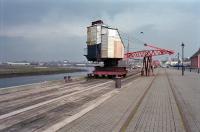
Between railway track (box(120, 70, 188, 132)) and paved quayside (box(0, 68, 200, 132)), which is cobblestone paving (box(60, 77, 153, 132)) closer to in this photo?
paved quayside (box(0, 68, 200, 132))

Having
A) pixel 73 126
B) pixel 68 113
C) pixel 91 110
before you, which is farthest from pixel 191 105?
pixel 73 126

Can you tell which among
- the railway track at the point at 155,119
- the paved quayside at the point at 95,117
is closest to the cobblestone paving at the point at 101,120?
the paved quayside at the point at 95,117

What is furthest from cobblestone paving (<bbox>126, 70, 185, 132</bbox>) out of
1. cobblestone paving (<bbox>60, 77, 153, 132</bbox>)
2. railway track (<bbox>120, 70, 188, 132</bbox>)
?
cobblestone paving (<bbox>60, 77, 153, 132</bbox>)

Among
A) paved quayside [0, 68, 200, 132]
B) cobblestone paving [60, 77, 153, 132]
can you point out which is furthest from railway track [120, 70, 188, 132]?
cobblestone paving [60, 77, 153, 132]

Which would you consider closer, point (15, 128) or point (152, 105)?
point (15, 128)

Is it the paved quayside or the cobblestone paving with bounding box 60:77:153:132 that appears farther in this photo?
the paved quayside

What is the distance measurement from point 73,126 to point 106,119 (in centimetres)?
177

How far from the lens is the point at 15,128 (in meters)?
10.6

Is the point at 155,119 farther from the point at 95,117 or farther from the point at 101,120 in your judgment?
the point at 95,117

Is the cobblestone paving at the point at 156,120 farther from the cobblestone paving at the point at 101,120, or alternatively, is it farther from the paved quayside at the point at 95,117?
the cobblestone paving at the point at 101,120

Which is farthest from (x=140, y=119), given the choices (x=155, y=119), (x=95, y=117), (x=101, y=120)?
(x=95, y=117)

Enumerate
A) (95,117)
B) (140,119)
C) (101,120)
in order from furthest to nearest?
1. (95,117)
2. (140,119)
3. (101,120)

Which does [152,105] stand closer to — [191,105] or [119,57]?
[191,105]

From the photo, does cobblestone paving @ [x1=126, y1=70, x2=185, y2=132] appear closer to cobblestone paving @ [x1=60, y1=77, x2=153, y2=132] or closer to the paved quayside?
the paved quayside
